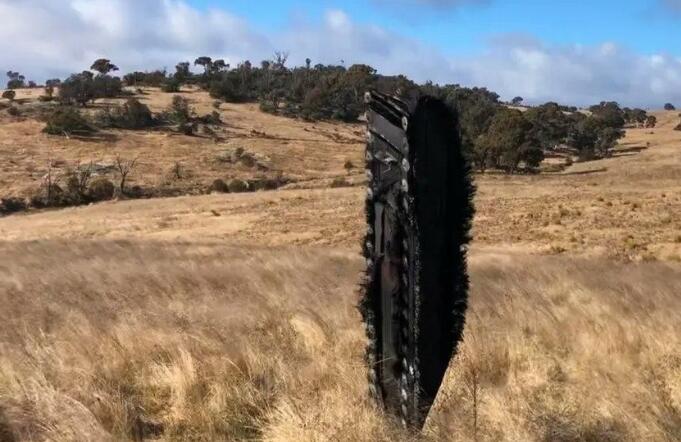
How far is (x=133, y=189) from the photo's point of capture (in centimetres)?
4766

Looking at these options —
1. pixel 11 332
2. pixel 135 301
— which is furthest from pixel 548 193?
pixel 11 332

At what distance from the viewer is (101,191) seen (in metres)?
46.6

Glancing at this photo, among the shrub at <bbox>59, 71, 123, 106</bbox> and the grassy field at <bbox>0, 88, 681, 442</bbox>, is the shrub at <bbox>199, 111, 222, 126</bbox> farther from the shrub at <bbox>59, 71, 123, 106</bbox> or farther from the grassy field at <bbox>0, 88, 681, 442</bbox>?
the grassy field at <bbox>0, 88, 681, 442</bbox>

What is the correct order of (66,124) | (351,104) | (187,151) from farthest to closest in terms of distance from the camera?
(351,104)
(66,124)
(187,151)

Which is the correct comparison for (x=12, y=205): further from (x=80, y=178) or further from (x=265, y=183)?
(x=265, y=183)

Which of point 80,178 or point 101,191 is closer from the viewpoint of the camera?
point 101,191

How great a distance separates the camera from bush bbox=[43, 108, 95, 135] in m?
59.6

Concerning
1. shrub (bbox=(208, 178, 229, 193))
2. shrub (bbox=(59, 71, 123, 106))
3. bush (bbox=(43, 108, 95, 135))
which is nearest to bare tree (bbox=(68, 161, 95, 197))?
shrub (bbox=(208, 178, 229, 193))

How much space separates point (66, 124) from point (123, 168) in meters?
11.4

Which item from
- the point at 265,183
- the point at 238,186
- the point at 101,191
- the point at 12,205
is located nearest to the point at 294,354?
the point at 238,186

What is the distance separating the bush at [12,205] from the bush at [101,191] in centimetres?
384

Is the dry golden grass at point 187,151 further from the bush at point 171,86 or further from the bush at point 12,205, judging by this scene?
the bush at point 171,86

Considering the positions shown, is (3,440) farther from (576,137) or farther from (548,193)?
(576,137)

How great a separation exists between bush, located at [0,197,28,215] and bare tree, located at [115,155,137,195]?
562 cm
